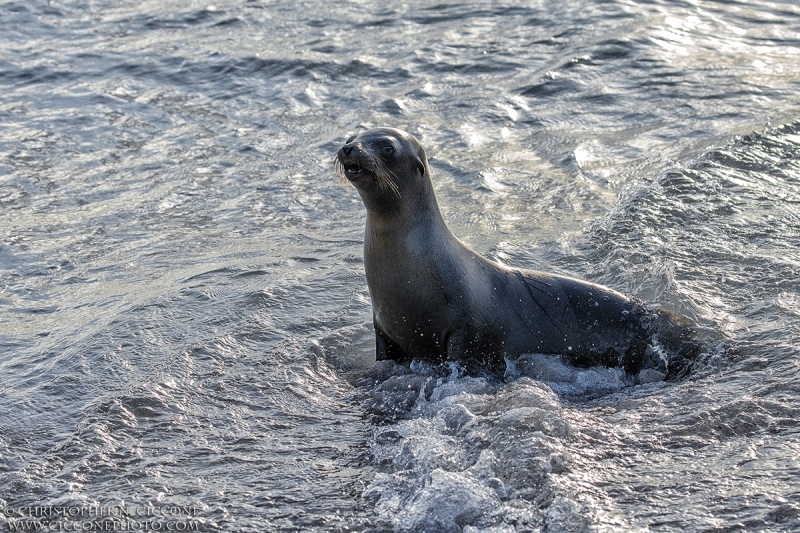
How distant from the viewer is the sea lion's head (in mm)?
6785

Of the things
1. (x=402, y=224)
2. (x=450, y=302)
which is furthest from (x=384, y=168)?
(x=450, y=302)

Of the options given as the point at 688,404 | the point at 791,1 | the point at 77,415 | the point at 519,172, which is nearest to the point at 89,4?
the point at 519,172

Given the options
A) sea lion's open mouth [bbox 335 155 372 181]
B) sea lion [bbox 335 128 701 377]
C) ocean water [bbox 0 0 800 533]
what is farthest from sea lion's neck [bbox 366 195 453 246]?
ocean water [bbox 0 0 800 533]

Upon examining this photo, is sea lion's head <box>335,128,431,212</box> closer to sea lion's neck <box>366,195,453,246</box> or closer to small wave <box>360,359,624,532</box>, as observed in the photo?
sea lion's neck <box>366,195,453,246</box>

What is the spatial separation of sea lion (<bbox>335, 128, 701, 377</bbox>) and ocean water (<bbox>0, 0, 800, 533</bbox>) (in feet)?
0.66

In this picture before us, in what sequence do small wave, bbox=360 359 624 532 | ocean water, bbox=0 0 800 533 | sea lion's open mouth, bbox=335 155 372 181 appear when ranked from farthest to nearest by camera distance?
sea lion's open mouth, bbox=335 155 372 181 → ocean water, bbox=0 0 800 533 → small wave, bbox=360 359 624 532

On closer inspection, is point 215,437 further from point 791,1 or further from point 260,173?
point 791,1

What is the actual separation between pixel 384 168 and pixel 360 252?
9.60 feet

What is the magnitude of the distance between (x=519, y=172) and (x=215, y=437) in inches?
256

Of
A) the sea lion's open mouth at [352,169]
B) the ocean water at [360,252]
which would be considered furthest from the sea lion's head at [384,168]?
the ocean water at [360,252]

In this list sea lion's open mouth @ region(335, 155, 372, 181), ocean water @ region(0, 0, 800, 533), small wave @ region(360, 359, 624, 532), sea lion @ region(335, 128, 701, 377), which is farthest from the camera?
sea lion @ region(335, 128, 701, 377)

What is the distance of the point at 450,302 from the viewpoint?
720cm

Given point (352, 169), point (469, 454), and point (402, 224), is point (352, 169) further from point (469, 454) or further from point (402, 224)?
point (469, 454)

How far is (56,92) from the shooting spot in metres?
15.1
